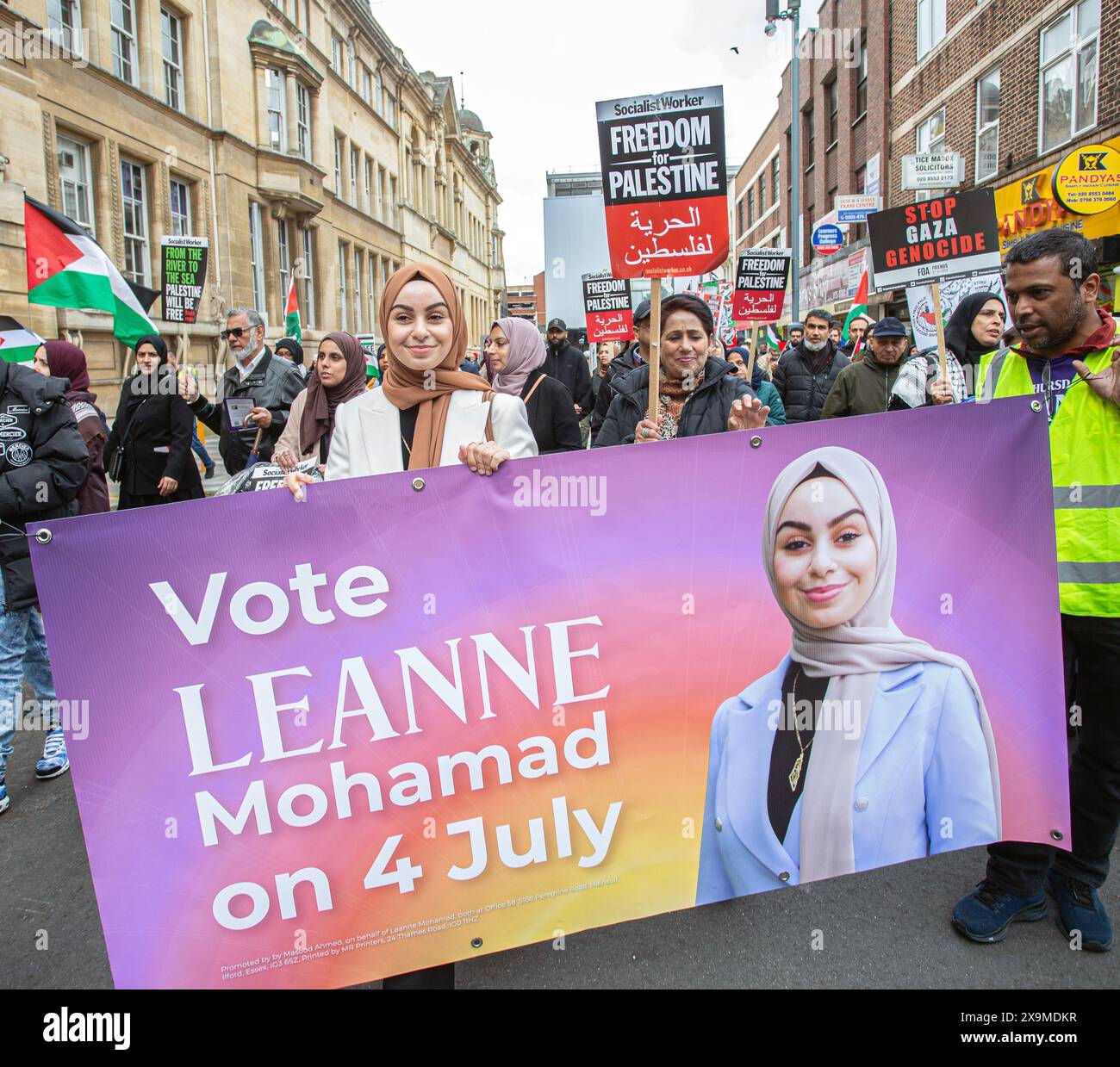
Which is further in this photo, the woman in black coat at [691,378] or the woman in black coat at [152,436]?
the woman in black coat at [152,436]

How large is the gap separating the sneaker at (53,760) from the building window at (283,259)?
23.8 meters

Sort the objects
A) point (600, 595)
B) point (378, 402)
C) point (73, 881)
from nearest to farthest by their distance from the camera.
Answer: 1. point (600, 595)
2. point (378, 402)
3. point (73, 881)

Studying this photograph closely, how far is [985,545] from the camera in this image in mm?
2494

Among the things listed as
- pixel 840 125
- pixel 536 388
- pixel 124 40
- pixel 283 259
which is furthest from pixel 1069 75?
pixel 283 259

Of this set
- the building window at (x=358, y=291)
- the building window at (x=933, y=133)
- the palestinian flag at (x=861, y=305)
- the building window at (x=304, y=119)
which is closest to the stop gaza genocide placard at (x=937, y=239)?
the palestinian flag at (x=861, y=305)

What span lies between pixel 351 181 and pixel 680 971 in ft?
121

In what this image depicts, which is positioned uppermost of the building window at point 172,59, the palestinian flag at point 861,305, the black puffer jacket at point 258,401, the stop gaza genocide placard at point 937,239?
the building window at point 172,59

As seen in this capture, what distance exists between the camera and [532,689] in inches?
88.8

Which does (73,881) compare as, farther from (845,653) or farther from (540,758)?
(845,653)

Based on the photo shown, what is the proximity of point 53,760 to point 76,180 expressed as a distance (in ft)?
53.7

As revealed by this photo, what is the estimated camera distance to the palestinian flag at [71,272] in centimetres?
590

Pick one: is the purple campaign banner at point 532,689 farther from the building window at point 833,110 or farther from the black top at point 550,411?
the building window at point 833,110

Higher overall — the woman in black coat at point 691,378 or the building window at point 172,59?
the building window at point 172,59
